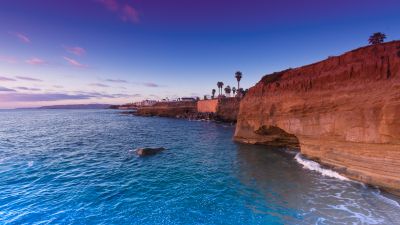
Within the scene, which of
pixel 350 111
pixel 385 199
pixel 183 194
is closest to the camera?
pixel 385 199

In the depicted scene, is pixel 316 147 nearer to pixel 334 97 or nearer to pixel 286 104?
pixel 334 97

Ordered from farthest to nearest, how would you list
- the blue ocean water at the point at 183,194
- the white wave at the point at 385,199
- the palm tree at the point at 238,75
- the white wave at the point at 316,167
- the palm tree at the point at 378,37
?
1. the palm tree at the point at 238,75
2. the palm tree at the point at 378,37
3. the white wave at the point at 316,167
4. the white wave at the point at 385,199
5. the blue ocean water at the point at 183,194

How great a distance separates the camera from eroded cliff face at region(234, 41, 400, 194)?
48.5 ft

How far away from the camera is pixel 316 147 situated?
21.0m

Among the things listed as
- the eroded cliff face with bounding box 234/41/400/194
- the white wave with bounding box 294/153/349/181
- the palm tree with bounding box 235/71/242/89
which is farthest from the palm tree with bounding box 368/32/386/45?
the palm tree with bounding box 235/71/242/89

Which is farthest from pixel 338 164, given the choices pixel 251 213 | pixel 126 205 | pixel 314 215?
pixel 126 205

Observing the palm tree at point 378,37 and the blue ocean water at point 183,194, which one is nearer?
the blue ocean water at point 183,194

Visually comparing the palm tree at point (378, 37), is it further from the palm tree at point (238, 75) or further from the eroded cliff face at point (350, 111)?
the palm tree at point (238, 75)

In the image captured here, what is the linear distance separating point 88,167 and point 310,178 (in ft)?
64.1

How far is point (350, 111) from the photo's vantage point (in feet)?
58.8

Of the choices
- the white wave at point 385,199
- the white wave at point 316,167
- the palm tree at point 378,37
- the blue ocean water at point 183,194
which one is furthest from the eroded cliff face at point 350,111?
the palm tree at point 378,37

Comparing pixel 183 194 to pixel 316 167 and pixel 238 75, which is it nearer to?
pixel 316 167

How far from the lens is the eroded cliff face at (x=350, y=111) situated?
14.8 meters

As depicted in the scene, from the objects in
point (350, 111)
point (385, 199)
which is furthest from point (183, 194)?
point (350, 111)
